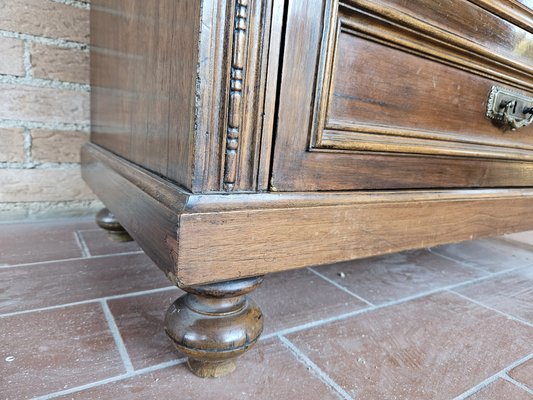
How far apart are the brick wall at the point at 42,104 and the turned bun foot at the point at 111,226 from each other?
0.22m

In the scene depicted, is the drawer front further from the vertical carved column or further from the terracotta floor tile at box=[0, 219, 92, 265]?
the terracotta floor tile at box=[0, 219, 92, 265]

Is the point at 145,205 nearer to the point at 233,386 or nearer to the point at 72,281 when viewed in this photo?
the point at 233,386

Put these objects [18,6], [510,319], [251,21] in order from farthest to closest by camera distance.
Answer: [18,6]
[510,319]
[251,21]

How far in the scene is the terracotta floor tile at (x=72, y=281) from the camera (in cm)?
66

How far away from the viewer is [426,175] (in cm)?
58

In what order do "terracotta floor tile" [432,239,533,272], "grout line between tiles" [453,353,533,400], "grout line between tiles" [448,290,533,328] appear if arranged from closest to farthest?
"grout line between tiles" [453,353,533,400]
"grout line between tiles" [448,290,533,328]
"terracotta floor tile" [432,239,533,272]

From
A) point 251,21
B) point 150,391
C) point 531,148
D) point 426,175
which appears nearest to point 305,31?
point 251,21

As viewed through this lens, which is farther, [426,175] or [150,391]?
[426,175]

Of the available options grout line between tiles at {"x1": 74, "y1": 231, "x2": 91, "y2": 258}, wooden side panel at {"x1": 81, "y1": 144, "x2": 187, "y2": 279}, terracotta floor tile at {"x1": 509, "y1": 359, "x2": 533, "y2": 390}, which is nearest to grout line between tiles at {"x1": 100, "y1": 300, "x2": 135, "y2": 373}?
wooden side panel at {"x1": 81, "y1": 144, "x2": 187, "y2": 279}

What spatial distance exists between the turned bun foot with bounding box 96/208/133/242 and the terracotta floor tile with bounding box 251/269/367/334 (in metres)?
0.39

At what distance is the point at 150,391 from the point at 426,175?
0.48 m

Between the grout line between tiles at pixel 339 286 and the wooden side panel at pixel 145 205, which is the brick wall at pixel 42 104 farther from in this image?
the grout line between tiles at pixel 339 286

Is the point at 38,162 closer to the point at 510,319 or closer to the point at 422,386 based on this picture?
the point at 422,386

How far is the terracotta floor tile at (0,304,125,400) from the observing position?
456 mm
